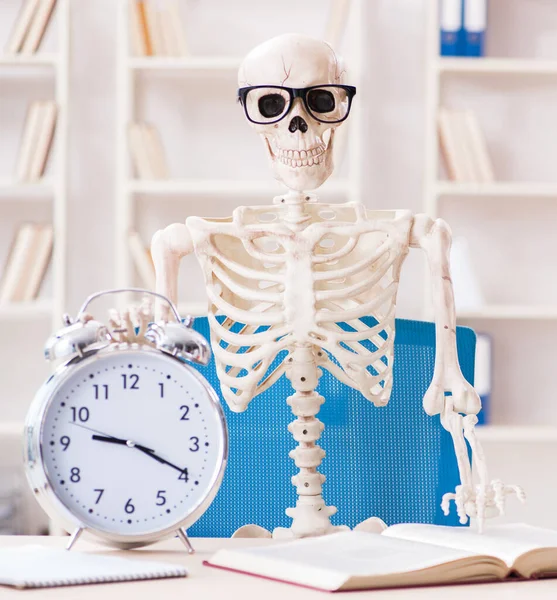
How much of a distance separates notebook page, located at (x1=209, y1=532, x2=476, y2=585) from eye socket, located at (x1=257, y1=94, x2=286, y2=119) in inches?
27.3

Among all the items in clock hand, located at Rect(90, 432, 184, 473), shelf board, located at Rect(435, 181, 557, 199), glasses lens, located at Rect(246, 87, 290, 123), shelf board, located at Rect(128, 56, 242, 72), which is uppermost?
shelf board, located at Rect(128, 56, 242, 72)

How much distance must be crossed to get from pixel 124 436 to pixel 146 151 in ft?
7.47

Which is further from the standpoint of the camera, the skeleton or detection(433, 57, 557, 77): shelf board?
detection(433, 57, 557, 77): shelf board

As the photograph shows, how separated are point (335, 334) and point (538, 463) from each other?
90.9 inches

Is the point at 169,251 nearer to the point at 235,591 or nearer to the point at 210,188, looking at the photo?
the point at 235,591

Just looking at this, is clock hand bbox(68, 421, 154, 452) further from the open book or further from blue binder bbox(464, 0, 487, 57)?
blue binder bbox(464, 0, 487, 57)

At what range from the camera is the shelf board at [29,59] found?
128 inches

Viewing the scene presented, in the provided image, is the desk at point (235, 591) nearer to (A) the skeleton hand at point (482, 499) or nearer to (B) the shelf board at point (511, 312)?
(A) the skeleton hand at point (482, 499)

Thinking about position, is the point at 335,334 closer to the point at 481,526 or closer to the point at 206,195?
the point at 481,526

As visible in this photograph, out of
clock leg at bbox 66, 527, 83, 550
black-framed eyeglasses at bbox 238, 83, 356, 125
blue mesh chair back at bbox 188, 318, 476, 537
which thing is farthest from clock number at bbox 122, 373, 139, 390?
blue mesh chair back at bbox 188, 318, 476, 537

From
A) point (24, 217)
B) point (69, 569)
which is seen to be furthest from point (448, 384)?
point (24, 217)

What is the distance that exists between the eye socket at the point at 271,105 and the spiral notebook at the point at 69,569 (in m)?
0.75

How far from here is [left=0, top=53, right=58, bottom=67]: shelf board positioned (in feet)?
10.7

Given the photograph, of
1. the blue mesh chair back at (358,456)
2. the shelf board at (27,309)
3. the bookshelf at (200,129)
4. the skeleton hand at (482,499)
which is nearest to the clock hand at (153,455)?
the skeleton hand at (482,499)
